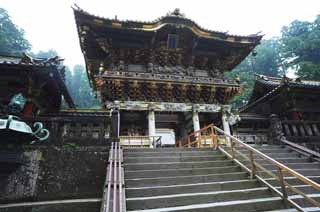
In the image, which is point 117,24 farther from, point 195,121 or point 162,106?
point 195,121

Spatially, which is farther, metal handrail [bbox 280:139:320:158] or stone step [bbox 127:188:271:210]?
metal handrail [bbox 280:139:320:158]

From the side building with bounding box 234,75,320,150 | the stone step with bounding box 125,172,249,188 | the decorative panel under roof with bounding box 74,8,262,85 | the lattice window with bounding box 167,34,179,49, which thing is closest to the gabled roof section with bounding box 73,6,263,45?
the decorative panel under roof with bounding box 74,8,262,85

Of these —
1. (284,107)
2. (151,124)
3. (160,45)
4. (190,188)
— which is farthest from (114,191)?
(284,107)

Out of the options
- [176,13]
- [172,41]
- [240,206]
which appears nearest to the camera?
[240,206]

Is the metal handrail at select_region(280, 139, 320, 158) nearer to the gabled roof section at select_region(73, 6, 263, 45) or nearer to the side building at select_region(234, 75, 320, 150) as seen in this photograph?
the side building at select_region(234, 75, 320, 150)

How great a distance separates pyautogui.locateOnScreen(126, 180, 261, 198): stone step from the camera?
4.11 metres

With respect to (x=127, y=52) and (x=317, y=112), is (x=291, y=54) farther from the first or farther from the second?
(x=127, y=52)

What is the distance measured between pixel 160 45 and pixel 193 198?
995cm

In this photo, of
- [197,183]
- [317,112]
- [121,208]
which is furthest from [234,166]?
[317,112]

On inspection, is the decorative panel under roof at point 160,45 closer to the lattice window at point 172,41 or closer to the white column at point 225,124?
the lattice window at point 172,41

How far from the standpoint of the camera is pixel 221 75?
1333 centimetres

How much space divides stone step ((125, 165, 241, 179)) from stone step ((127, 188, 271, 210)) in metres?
1.12

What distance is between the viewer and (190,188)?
4375 mm

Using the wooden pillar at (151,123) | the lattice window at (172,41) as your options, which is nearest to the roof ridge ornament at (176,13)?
the lattice window at (172,41)
